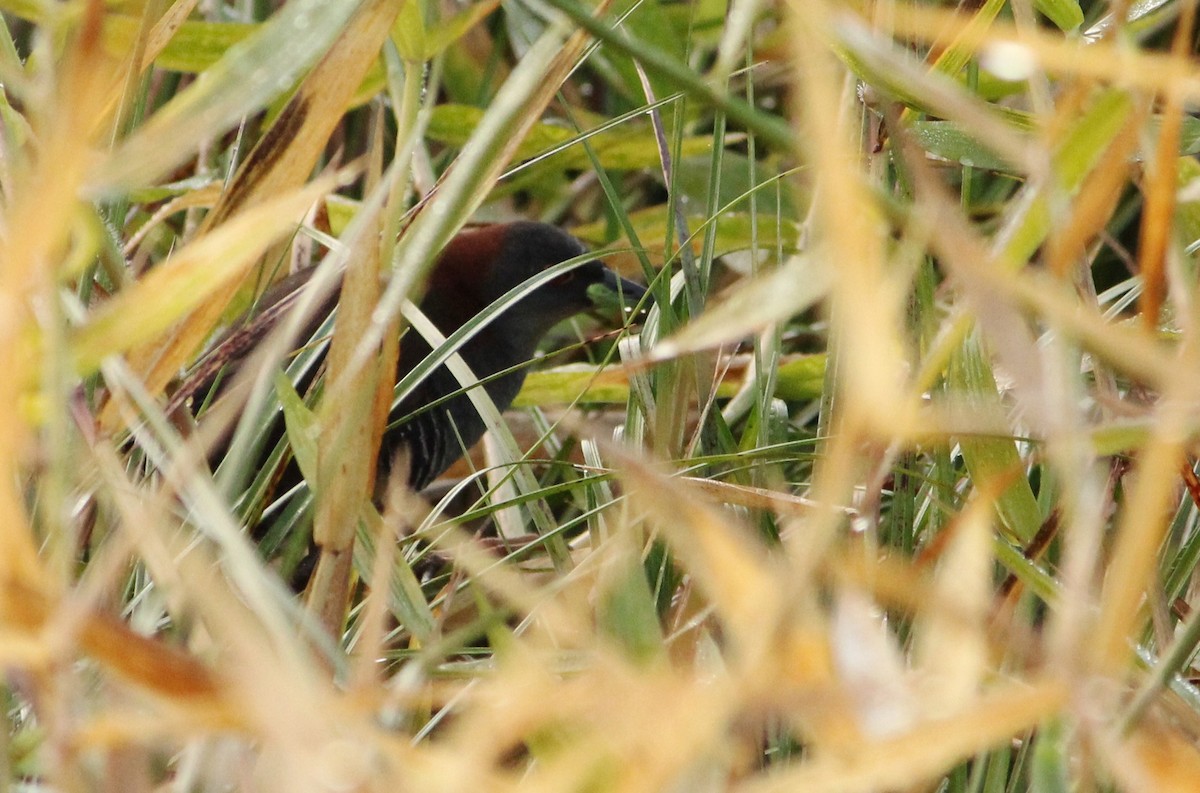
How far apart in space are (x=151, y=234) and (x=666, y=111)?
2.09ft

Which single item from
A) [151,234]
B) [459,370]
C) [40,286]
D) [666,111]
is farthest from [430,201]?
[666,111]

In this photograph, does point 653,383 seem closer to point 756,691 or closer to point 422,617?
point 422,617

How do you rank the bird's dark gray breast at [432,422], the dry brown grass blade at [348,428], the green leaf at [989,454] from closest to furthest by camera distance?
the dry brown grass blade at [348,428] → the green leaf at [989,454] → the bird's dark gray breast at [432,422]

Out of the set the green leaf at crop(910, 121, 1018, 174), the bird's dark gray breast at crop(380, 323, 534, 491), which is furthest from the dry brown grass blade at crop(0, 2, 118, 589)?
the bird's dark gray breast at crop(380, 323, 534, 491)

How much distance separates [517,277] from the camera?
1.82 meters

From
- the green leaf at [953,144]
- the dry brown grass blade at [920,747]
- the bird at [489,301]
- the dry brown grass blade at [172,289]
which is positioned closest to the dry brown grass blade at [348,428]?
the dry brown grass blade at [172,289]

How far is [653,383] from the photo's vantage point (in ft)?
3.02

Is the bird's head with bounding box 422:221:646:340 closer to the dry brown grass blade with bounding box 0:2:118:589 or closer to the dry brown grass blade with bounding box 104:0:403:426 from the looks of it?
the dry brown grass blade with bounding box 104:0:403:426

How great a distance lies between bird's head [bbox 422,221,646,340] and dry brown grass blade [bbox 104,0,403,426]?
1.08m

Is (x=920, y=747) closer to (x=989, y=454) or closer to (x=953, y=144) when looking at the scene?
(x=989, y=454)

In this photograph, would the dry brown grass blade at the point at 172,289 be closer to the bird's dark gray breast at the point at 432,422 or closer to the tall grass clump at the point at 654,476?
the tall grass clump at the point at 654,476

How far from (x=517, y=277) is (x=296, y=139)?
3.72ft

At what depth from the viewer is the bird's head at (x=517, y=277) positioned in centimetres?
180

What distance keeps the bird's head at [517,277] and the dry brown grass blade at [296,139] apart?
108cm
